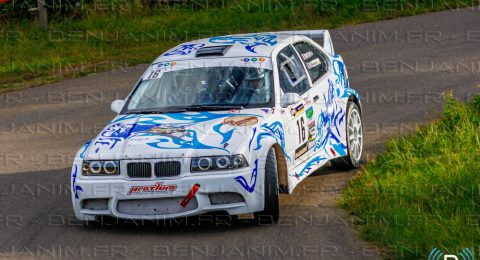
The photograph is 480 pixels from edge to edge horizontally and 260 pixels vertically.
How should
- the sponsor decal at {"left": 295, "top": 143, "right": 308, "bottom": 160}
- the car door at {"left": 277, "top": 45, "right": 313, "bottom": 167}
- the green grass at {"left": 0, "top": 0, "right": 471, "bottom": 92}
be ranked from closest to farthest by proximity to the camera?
the car door at {"left": 277, "top": 45, "right": 313, "bottom": 167} < the sponsor decal at {"left": 295, "top": 143, "right": 308, "bottom": 160} < the green grass at {"left": 0, "top": 0, "right": 471, "bottom": 92}

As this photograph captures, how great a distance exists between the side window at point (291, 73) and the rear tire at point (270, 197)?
4.85 feet

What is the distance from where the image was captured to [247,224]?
35.0 feet

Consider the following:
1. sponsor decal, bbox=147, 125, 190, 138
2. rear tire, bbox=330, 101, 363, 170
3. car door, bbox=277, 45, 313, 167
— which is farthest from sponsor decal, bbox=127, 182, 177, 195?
rear tire, bbox=330, 101, 363, 170

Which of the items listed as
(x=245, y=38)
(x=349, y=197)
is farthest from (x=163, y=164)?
(x=245, y=38)

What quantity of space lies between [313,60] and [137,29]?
37.6 feet

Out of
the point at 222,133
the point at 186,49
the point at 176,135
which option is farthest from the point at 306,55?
the point at 176,135

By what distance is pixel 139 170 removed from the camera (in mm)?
10336

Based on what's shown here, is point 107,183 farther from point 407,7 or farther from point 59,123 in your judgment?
point 407,7

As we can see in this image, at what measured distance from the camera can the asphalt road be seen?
9922 mm

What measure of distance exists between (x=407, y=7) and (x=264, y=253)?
15690 mm

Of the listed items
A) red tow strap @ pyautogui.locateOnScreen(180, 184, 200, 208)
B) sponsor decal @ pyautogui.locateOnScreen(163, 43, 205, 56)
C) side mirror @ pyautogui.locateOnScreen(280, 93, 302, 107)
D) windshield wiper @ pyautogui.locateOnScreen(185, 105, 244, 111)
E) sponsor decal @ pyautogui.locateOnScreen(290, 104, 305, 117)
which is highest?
sponsor decal @ pyautogui.locateOnScreen(163, 43, 205, 56)

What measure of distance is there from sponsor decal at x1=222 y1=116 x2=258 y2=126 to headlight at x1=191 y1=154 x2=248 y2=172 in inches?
24.2

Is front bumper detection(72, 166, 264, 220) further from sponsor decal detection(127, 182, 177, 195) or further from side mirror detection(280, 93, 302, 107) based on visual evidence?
side mirror detection(280, 93, 302, 107)

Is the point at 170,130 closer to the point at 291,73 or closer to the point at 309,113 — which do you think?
the point at 309,113
